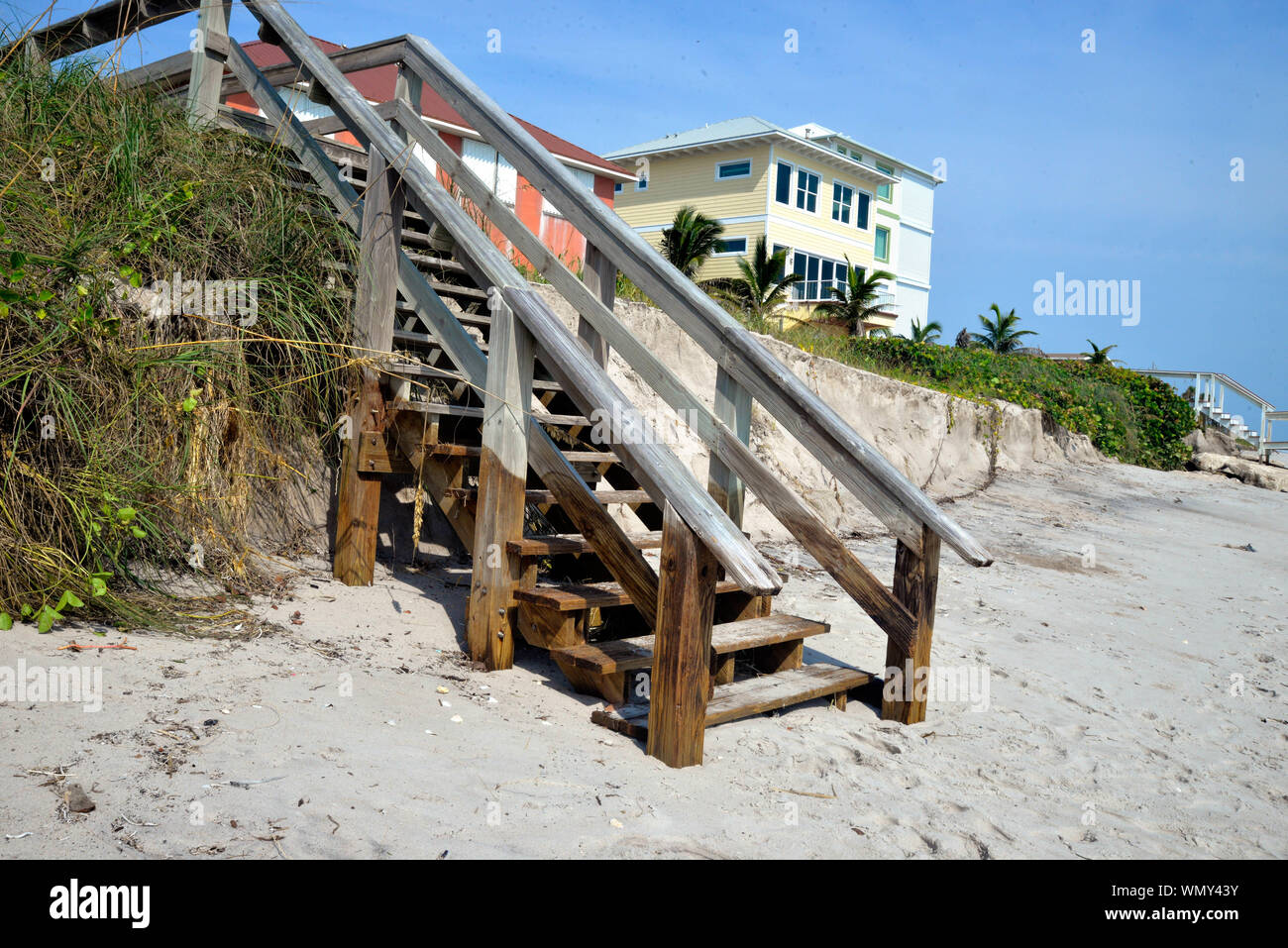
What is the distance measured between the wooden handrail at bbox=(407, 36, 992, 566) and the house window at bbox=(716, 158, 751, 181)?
2515cm

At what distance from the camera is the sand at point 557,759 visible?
2396 millimetres

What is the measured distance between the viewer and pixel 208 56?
5.82 meters

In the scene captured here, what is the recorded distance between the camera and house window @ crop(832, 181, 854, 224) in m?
31.9

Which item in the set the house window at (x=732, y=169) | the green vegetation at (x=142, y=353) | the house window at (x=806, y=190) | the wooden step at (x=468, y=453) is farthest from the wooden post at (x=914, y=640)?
the house window at (x=806, y=190)

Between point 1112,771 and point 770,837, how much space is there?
1708 millimetres

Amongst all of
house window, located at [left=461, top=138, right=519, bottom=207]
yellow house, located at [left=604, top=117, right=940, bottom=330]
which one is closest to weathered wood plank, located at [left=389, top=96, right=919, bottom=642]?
house window, located at [left=461, top=138, right=519, bottom=207]

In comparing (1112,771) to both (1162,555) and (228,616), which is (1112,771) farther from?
(1162,555)

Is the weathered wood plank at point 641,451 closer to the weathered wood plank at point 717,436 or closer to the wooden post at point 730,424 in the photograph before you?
the weathered wood plank at point 717,436

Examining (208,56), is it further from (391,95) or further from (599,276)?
(391,95)

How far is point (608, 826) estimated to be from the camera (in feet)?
8.63

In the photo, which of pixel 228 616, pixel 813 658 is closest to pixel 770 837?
pixel 813 658

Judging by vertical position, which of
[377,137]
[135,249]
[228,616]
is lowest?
[228,616]

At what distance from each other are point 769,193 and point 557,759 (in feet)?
91.6

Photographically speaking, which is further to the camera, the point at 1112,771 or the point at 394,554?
the point at 394,554
